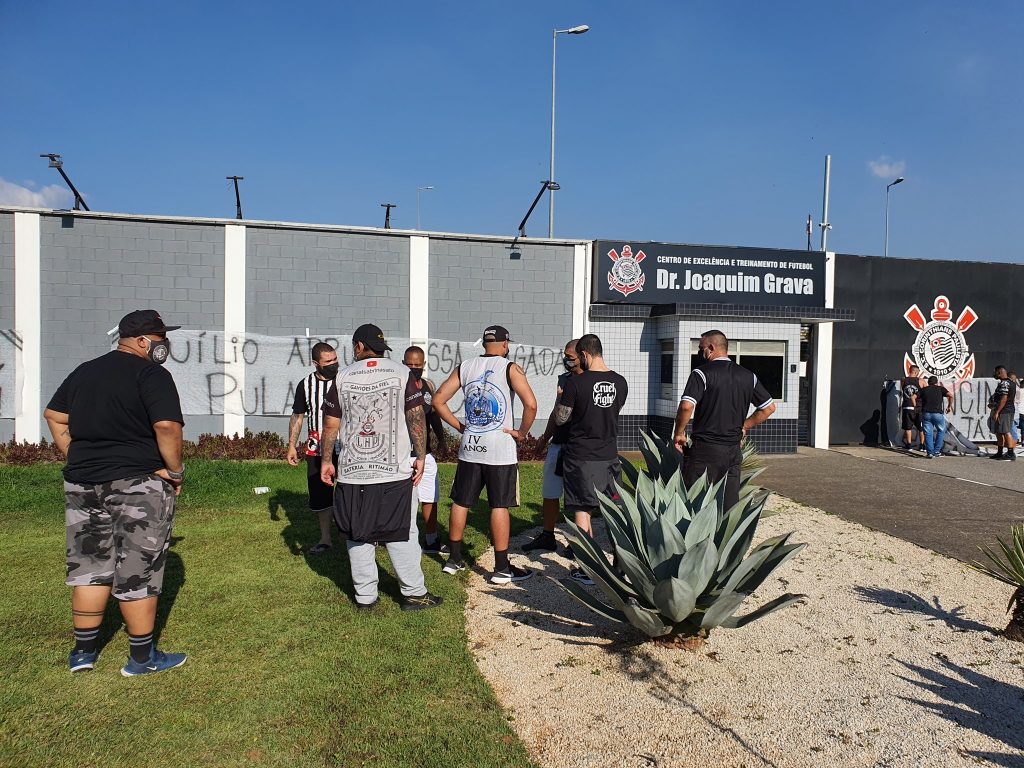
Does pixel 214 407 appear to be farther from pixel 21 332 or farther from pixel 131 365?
pixel 131 365

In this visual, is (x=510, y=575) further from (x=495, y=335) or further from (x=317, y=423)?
(x=317, y=423)

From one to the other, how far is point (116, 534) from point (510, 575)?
8.88ft

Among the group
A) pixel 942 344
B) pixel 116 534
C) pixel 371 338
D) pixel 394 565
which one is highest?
pixel 942 344

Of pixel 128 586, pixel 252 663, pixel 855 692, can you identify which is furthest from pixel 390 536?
pixel 855 692

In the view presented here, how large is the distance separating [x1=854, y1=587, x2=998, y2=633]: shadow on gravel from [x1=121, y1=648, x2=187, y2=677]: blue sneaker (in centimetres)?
447

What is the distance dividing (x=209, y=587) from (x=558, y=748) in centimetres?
317

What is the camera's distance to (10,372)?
38.0 ft

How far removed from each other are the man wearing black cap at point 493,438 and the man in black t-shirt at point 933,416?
1102 cm

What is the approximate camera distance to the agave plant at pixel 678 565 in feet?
11.6

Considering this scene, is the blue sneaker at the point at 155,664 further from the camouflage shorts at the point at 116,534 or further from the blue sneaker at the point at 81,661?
the camouflage shorts at the point at 116,534

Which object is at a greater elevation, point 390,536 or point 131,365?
point 131,365

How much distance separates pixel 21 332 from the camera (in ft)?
38.0

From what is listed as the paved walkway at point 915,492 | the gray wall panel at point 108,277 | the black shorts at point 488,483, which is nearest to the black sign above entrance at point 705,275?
the paved walkway at point 915,492

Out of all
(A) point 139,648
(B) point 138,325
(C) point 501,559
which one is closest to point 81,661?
(A) point 139,648
